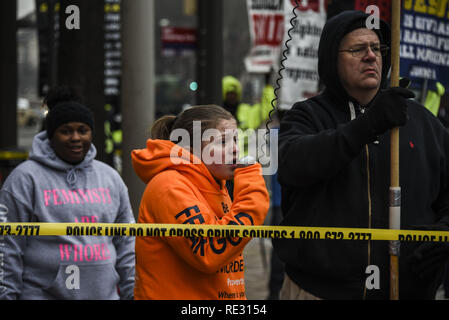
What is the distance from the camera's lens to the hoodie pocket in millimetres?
4262

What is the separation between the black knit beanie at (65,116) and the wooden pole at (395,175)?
221 cm

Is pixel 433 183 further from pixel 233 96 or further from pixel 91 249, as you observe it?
pixel 233 96

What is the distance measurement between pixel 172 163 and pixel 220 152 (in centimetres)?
20

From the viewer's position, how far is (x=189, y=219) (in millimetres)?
3135

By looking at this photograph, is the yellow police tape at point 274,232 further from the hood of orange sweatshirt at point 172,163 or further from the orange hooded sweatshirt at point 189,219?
the hood of orange sweatshirt at point 172,163

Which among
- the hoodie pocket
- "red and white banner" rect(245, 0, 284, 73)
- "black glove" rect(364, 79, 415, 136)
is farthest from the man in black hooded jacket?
"red and white banner" rect(245, 0, 284, 73)

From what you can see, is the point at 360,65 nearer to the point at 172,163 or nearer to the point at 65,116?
the point at 172,163

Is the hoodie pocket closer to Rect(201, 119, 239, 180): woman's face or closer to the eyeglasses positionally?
Rect(201, 119, 239, 180): woman's face

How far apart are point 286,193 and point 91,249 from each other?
1462 millimetres

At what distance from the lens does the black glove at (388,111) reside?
2.88m

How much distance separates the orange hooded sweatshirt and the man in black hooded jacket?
0.62 feet

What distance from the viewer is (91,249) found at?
4.38 m

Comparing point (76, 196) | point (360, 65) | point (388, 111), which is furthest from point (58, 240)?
point (388, 111)

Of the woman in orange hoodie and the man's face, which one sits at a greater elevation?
the man's face
